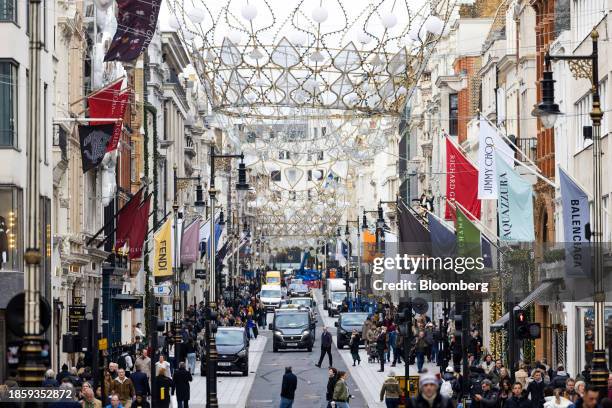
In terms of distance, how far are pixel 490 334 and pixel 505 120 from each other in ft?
31.0

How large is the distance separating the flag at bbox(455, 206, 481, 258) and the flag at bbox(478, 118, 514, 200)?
3.19 m

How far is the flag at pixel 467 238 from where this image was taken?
46781mm

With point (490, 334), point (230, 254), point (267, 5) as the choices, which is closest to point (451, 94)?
point (490, 334)

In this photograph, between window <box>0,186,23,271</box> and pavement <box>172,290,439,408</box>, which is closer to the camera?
window <box>0,186,23,271</box>

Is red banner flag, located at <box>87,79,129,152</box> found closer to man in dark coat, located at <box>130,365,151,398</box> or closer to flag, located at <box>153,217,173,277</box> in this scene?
man in dark coat, located at <box>130,365,151,398</box>

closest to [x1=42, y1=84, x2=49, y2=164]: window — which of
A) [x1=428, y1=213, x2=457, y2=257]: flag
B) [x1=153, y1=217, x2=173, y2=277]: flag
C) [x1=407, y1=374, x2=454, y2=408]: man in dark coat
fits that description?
[x1=428, y1=213, x2=457, y2=257]: flag

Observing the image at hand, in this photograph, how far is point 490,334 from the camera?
68.4 m

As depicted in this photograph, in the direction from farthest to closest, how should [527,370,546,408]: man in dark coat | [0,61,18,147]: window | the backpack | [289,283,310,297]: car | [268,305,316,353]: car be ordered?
[289,283,310,297]: car < [268,305,316,353]: car < [0,61,18,147]: window < the backpack < [527,370,546,408]: man in dark coat

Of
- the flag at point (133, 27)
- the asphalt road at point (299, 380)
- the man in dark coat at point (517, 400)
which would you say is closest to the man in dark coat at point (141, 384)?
the asphalt road at point (299, 380)

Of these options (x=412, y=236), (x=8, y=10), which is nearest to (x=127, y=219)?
(x=412, y=236)

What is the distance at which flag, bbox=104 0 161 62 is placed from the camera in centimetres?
4166

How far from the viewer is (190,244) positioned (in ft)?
221

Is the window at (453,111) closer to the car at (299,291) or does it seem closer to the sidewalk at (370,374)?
the sidewalk at (370,374)

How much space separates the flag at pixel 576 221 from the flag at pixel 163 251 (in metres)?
21.9
